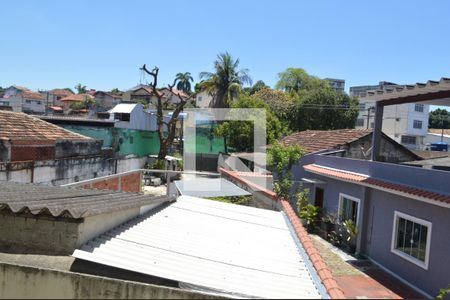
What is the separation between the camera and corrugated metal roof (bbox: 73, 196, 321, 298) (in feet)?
11.9

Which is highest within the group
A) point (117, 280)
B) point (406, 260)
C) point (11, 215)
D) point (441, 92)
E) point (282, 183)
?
point (441, 92)

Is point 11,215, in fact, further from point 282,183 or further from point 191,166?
point 191,166

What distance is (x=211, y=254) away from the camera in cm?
445

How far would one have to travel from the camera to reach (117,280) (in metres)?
3.35

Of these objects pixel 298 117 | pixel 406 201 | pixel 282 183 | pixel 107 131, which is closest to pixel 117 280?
pixel 406 201

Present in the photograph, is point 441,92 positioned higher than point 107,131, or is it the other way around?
point 441,92

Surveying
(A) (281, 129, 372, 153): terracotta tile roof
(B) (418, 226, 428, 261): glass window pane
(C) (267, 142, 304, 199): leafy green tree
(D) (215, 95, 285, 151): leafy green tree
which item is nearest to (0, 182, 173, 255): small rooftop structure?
(B) (418, 226, 428, 261): glass window pane

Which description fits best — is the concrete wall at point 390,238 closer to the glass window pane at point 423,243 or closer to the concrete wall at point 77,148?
the glass window pane at point 423,243

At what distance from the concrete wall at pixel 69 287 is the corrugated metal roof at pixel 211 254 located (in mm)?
260

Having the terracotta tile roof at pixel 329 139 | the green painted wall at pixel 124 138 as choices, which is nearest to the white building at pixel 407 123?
the terracotta tile roof at pixel 329 139

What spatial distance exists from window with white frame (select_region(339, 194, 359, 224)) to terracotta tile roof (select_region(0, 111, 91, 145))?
37.9ft

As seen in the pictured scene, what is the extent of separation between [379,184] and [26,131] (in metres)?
12.5

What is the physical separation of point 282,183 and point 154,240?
13.2 m

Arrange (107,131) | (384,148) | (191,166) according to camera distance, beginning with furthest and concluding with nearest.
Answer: (191,166) → (107,131) → (384,148)
